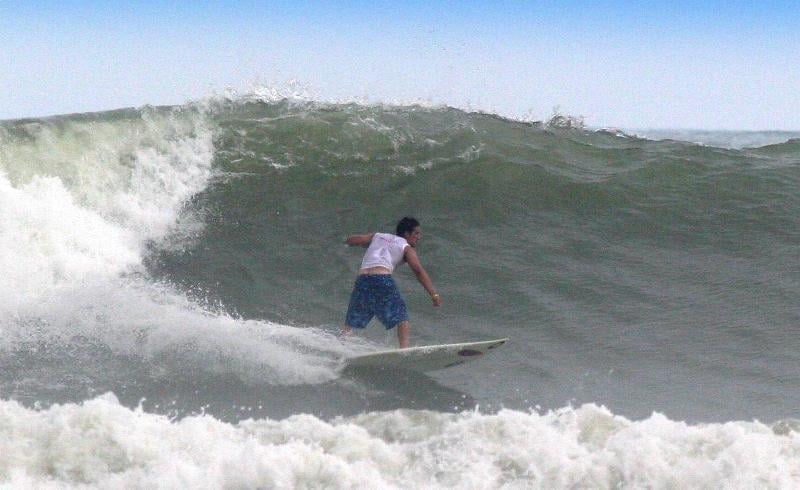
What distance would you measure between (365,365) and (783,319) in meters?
4.39

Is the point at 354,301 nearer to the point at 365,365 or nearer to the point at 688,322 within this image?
the point at 365,365

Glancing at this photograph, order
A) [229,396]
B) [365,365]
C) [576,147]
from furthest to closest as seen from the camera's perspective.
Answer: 1. [576,147]
2. [365,365]
3. [229,396]

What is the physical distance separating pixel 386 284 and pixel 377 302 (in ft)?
0.58

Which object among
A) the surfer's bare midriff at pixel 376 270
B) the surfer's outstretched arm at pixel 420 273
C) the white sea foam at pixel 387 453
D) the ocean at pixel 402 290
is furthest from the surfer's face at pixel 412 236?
the white sea foam at pixel 387 453

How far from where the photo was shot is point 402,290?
10.1 meters

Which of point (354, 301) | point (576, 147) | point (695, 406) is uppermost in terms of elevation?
point (576, 147)

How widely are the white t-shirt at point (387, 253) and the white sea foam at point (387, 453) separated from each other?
97.0 inches

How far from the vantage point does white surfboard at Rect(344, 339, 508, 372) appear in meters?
7.30

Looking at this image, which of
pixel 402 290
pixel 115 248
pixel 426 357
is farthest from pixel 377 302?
pixel 115 248

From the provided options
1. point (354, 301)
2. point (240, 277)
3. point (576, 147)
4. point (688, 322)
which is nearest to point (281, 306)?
point (240, 277)

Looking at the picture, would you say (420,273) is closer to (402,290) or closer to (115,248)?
(402,290)

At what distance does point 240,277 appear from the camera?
10.4 meters

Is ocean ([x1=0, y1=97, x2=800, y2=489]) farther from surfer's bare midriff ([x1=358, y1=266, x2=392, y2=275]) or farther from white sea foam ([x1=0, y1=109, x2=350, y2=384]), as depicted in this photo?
surfer's bare midriff ([x1=358, y1=266, x2=392, y2=275])

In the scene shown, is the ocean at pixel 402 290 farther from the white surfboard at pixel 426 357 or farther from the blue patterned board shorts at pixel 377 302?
the blue patterned board shorts at pixel 377 302
